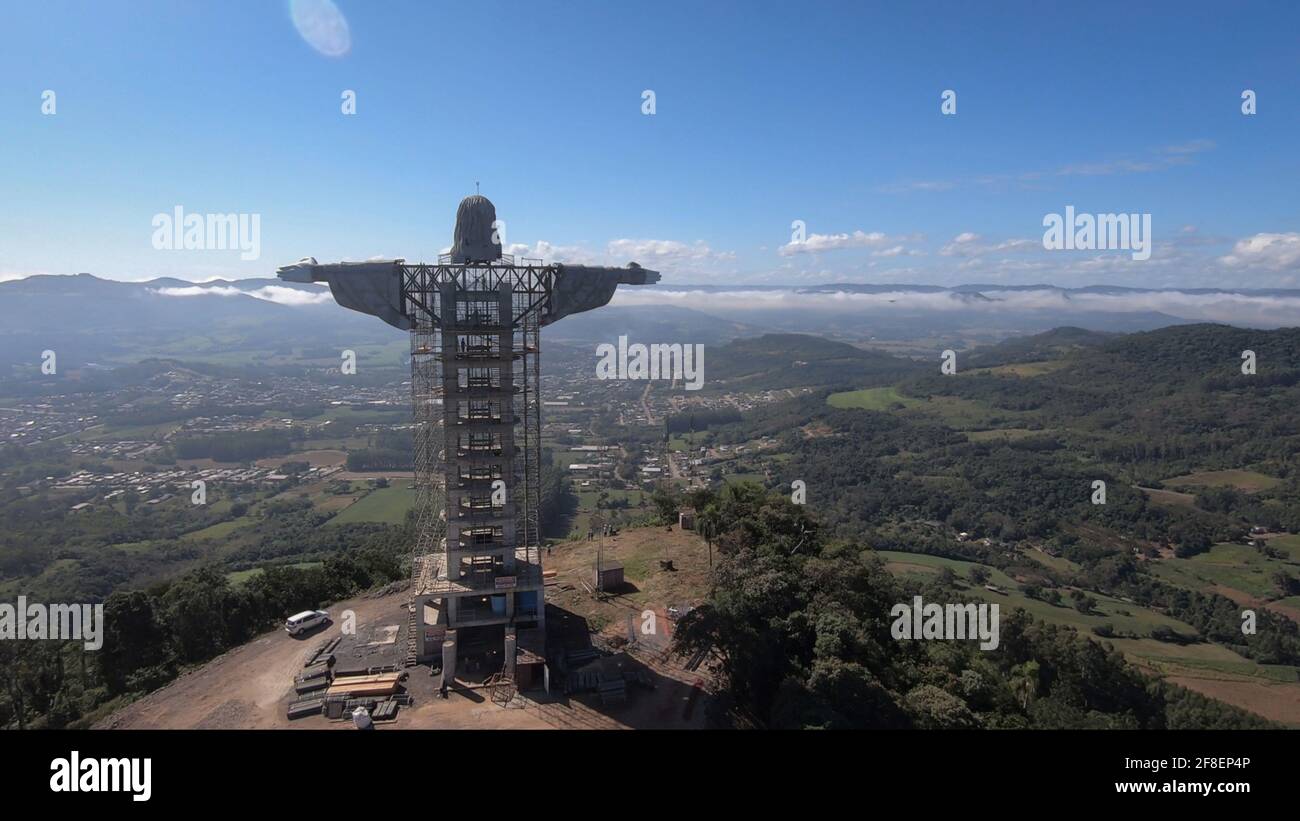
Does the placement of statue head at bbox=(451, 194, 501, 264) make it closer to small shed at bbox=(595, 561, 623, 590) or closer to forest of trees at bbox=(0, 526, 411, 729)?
small shed at bbox=(595, 561, 623, 590)

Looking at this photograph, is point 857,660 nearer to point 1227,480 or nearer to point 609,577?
point 609,577

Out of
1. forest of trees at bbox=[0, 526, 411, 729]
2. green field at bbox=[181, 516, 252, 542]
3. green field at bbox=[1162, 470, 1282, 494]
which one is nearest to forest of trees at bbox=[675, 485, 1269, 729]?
forest of trees at bbox=[0, 526, 411, 729]

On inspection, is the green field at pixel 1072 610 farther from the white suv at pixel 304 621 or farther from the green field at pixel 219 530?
the green field at pixel 219 530

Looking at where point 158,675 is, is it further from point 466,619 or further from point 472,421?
point 472,421

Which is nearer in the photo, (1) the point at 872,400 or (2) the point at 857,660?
(2) the point at 857,660

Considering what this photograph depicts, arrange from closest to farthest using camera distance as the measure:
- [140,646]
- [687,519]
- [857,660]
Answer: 1. [857,660]
2. [140,646]
3. [687,519]

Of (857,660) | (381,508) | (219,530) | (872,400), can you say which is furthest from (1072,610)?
(219,530)

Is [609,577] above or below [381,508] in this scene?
above
